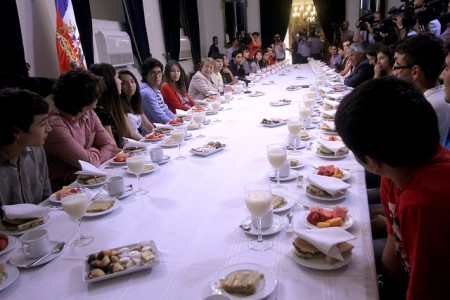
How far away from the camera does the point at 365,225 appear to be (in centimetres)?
102

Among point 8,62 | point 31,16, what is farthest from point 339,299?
point 31,16

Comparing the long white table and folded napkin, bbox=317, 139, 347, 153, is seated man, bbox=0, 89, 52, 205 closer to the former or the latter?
the long white table

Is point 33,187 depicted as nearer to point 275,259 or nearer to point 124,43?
point 275,259

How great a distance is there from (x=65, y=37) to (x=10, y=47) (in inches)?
25.2

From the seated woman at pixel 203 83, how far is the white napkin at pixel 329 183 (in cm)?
321

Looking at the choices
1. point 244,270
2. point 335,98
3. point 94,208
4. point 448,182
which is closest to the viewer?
point 448,182

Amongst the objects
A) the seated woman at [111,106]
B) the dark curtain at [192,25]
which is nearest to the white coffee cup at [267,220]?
the seated woman at [111,106]

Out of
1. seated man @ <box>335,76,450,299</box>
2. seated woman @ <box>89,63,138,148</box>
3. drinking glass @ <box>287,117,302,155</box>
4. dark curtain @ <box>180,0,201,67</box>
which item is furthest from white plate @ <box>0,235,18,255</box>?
dark curtain @ <box>180,0,201,67</box>

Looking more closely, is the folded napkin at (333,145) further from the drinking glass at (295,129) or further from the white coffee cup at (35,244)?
the white coffee cup at (35,244)

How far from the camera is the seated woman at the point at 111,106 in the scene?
240 cm

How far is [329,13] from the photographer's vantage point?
1027cm

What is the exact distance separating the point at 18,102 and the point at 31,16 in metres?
2.72

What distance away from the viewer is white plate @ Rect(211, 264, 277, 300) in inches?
29.2

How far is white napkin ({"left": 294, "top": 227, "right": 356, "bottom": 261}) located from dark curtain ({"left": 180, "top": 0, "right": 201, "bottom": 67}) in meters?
8.40
